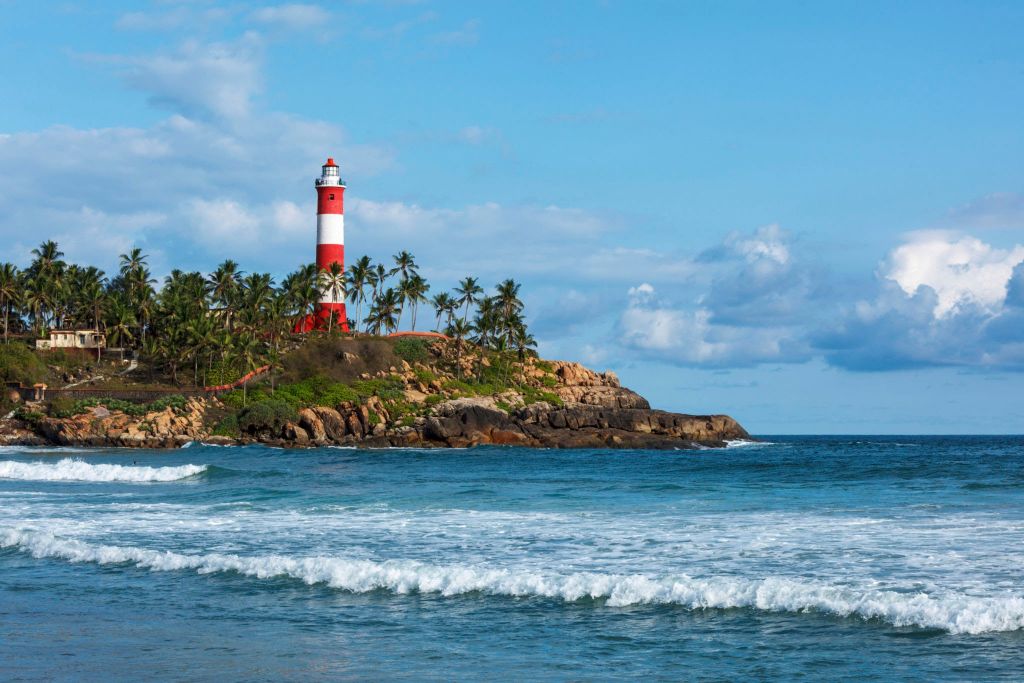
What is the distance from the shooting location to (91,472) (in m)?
38.2

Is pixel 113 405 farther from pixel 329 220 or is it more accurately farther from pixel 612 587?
pixel 612 587

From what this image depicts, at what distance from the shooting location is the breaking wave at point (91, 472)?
36.9 metres

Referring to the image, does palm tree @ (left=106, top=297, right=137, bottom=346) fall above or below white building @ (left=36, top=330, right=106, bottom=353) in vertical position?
above

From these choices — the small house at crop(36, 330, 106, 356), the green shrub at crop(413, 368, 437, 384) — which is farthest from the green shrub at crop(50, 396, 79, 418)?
the green shrub at crop(413, 368, 437, 384)

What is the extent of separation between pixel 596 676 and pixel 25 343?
273ft

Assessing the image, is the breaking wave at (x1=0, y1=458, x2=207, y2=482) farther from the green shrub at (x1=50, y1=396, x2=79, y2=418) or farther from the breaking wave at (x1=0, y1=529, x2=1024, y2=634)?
the green shrub at (x1=50, y1=396, x2=79, y2=418)

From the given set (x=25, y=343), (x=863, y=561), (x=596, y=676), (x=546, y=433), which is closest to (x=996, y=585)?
(x=863, y=561)

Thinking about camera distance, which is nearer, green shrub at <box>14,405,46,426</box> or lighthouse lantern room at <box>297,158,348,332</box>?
green shrub at <box>14,405,46,426</box>

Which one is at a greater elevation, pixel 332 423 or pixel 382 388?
pixel 382 388

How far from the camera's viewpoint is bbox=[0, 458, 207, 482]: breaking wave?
36.9m

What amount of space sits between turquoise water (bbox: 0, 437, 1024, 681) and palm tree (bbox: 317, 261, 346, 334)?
5623 centimetres

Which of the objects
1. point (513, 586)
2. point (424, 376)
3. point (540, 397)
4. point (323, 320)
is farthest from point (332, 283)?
point (513, 586)

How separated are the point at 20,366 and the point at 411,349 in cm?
3024

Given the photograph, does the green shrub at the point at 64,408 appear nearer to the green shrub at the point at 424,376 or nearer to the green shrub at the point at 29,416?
the green shrub at the point at 29,416
